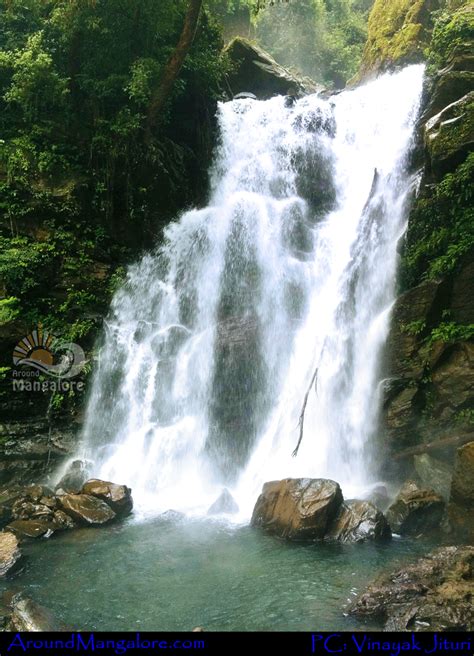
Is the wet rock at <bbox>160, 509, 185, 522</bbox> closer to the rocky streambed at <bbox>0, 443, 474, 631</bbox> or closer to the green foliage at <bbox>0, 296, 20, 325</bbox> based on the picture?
the rocky streambed at <bbox>0, 443, 474, 631</bbox>

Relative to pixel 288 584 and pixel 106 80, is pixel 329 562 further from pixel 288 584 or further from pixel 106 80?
pixel 106 80

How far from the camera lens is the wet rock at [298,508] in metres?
7.78

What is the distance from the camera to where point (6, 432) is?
11.5 meters

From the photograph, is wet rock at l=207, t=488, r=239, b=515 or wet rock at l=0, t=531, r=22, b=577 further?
wet rock at l=207, t=488, r=239, b=515

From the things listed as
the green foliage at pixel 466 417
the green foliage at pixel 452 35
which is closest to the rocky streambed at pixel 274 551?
the green foliage at pixel 466 417

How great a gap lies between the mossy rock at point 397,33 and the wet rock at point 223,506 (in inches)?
675

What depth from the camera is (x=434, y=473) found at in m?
8.95

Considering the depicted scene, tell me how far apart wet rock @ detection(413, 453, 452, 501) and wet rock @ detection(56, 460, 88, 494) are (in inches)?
247

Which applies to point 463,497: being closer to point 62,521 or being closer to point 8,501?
point 62,521

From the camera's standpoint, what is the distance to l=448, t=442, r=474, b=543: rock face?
24.6 feet

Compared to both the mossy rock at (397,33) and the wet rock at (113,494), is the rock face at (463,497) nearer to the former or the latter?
the wet rock at (113,494)

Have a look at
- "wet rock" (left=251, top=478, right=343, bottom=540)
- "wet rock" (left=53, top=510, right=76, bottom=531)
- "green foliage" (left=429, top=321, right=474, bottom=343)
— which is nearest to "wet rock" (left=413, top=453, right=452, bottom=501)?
"wet rock" (left=251, top=478, right=343, bottom=540)

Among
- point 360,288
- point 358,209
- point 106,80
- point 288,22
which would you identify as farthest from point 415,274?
point 288,22

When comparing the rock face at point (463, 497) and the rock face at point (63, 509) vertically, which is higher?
the rock face at point (463, 497)
